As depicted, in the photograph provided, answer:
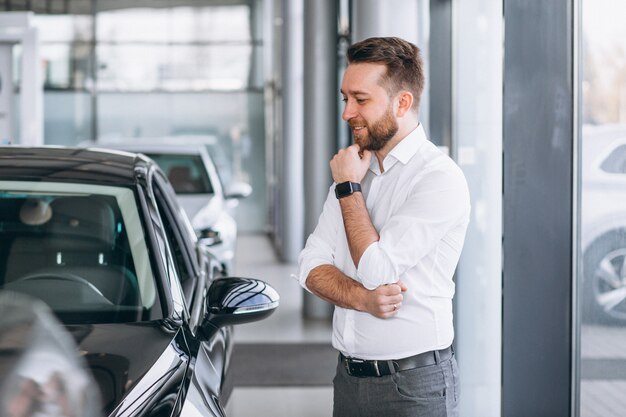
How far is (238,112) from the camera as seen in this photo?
19.1 m

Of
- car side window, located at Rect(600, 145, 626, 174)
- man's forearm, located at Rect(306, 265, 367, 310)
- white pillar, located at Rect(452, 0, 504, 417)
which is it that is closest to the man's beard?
man's forearm, located at Rect(306, 265, 367, 310)

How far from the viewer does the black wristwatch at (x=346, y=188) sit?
2.40 meters

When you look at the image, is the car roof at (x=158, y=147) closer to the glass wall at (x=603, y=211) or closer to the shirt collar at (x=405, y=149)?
the glass wall at (x=603, y=211)

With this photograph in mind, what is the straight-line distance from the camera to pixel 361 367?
7.85 feet

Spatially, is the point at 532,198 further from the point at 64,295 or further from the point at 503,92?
the point at 64,295

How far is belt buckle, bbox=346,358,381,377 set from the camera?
93.3 inches

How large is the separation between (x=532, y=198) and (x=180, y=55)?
620 inches

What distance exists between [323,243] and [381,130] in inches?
13.1

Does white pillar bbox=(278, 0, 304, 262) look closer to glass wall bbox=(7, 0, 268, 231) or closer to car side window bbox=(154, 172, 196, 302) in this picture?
glass wall bbox=(7, 0, 268, 231)

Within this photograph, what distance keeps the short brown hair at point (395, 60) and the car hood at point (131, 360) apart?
31.6 inches

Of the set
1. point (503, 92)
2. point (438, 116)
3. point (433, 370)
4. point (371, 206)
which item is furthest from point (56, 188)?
point (438, 116)

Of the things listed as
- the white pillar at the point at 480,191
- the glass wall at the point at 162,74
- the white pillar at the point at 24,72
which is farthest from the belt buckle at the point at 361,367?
the glass wall at the point at 162,74

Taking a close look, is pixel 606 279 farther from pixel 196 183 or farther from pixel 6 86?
pixel 6 86

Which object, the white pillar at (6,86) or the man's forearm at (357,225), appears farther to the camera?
the white pillar at (6,86)
